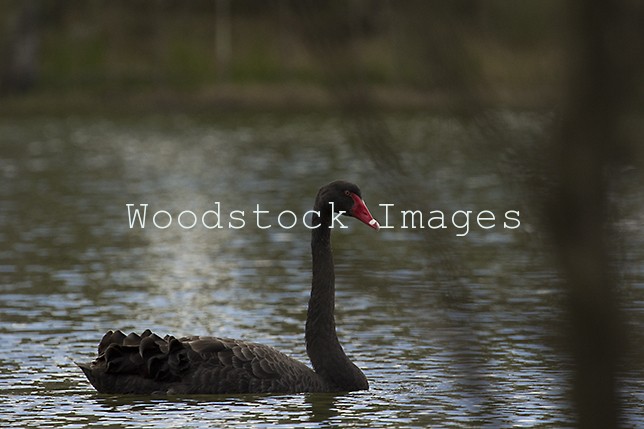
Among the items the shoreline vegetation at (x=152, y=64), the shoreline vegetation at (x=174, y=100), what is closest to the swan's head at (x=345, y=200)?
the shoreline vegetation at (x=152, y=64)

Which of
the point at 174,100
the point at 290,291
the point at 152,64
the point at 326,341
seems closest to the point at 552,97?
the point at 326,341

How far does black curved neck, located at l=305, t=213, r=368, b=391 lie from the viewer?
810 cm

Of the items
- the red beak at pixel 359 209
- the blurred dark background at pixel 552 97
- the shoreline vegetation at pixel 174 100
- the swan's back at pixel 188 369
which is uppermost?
the shoreline vegetation at pixel 174 100

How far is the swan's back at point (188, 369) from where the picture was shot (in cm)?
786

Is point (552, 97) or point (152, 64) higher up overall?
point (152, 64)

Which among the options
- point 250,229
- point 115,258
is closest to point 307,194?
point 250,229

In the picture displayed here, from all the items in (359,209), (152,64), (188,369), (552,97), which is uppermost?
(152,64)

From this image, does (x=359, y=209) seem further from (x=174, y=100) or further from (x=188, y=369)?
(x=174, y=100)

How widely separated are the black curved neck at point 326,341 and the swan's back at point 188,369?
25cm

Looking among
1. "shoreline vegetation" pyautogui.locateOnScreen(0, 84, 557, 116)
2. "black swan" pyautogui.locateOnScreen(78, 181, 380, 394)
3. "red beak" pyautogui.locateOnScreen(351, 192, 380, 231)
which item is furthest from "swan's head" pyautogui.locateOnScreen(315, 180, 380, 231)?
"shoreline vegetation" pyautogui.locateOnScreen(0, 84, 557, 116)

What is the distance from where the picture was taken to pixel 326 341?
8148 mm

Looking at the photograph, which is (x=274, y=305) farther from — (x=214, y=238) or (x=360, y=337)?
(x=214, y=238)

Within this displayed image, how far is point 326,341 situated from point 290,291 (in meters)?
4.43

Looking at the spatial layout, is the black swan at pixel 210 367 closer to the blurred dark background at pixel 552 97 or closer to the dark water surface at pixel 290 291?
the dark water surface at pixel 290 291
